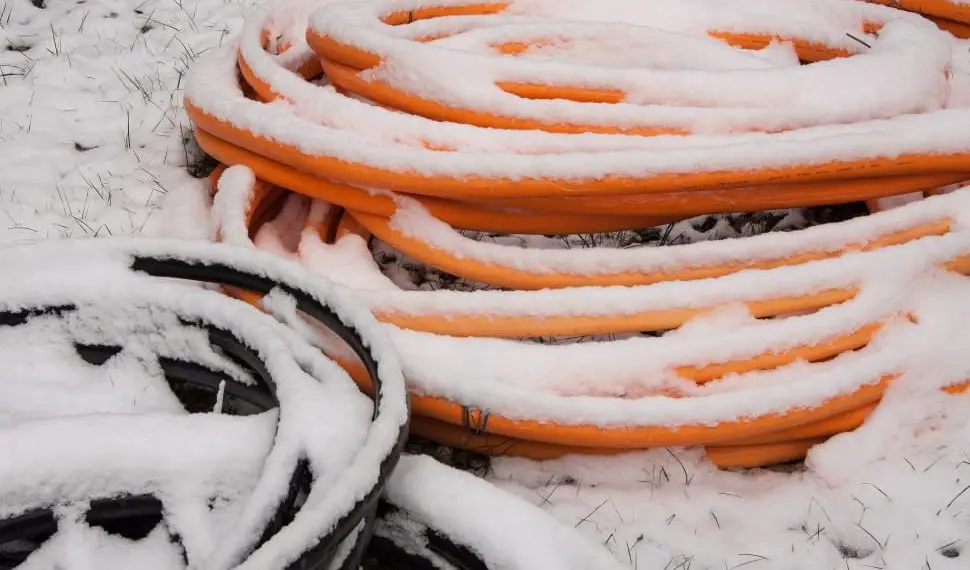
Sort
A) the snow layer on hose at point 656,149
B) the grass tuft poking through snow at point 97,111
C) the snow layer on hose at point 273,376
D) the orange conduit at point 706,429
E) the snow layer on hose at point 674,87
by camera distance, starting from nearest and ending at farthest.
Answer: the snow layer on hose at point 273,376
the orange conduit at point 706,429
the snow layer on hose at point 656,149
the snow layer on hose at point 674,87
the grass tuft poking through snow at point 97,111

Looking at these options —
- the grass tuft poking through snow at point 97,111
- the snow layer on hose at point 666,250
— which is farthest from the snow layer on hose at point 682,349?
the grass tuft poking through snow at point 97,111

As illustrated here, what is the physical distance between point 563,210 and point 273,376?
795 millimetres

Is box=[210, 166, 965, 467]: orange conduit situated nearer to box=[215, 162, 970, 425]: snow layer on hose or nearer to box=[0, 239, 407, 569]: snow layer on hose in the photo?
box=[215, 162, 970, 425]: snow layer on hose

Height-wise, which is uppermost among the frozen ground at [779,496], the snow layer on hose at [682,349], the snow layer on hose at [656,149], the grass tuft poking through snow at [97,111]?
the snow layer on hose at [656,149]

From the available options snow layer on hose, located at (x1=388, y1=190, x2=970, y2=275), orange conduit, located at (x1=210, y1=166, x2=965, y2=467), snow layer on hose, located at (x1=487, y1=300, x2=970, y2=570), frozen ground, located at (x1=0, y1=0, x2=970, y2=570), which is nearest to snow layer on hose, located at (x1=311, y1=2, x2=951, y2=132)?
snow layer on hose, located at (x1=388, y1=190, x2=970, y2=275)

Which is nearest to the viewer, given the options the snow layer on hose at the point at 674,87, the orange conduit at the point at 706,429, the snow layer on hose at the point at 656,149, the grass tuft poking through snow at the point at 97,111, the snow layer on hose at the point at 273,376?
the snow layer on hose at the point at 273,376

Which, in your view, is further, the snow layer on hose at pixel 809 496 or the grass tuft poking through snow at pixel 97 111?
the grass tuft poking through snow at pixel 97 111

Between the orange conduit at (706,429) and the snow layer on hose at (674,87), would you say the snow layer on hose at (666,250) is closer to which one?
the orange conduit at (706,429)

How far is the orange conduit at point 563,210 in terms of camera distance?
1.82 m

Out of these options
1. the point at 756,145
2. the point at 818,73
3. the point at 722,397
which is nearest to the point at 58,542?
the point at 722,397

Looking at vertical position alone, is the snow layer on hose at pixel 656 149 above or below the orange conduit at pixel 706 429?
above

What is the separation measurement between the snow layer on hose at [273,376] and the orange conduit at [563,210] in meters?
0.15

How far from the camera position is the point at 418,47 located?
7.23ft

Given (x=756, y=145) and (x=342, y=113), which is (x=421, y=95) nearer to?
(x=342, y=113)
